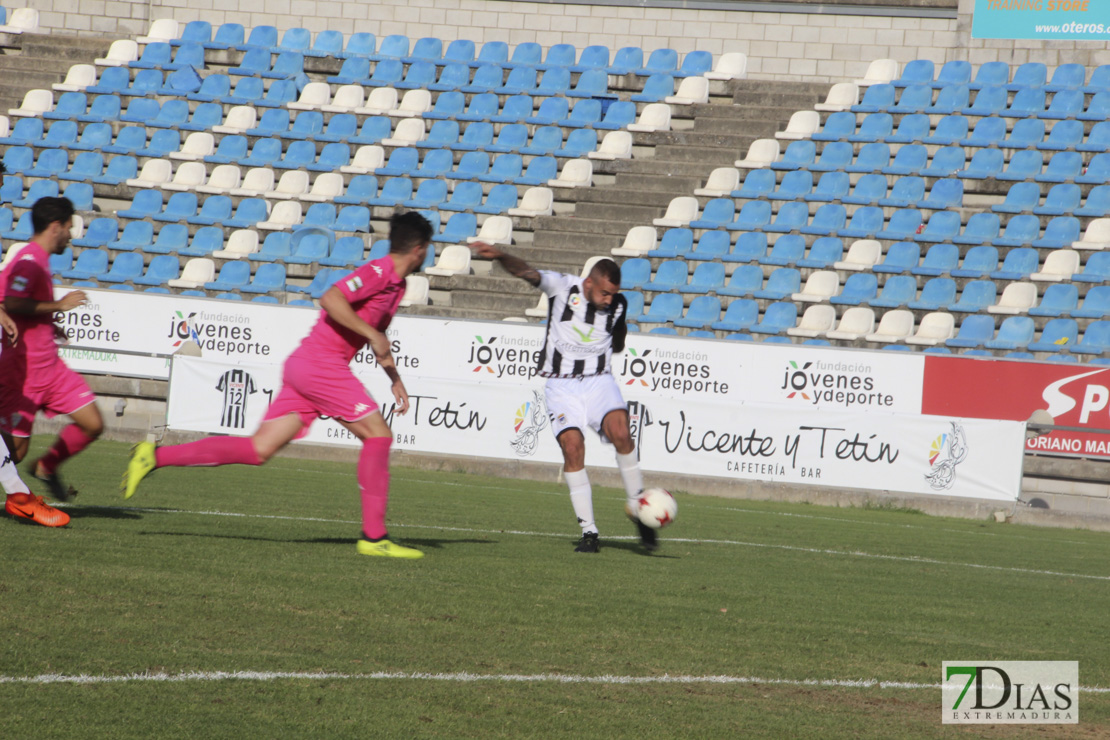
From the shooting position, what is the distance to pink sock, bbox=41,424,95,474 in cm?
767

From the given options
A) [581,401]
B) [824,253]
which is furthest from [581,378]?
[824,253]

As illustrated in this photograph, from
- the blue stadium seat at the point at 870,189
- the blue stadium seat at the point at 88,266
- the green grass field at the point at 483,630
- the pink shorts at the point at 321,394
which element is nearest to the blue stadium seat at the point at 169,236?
the blue stadium seat at the point at 88,266

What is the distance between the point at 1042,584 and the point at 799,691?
4.71 metres

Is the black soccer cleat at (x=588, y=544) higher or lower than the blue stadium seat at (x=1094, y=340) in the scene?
lower

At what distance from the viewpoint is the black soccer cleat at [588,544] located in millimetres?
8383

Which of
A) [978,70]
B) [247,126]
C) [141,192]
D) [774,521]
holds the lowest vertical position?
[774,521]

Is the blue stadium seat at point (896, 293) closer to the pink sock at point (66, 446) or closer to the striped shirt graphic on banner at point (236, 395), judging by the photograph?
the striped shirt graphic on banner at point (236, 395)

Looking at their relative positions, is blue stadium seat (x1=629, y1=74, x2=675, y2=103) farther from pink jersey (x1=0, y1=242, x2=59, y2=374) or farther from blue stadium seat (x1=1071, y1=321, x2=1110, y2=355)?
pink jersey (x1=0, y1=242, x2=59, y2=374)

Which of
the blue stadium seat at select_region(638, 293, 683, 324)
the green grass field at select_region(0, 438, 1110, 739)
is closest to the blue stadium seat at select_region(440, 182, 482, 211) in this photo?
the blue stadium seat at select_region(638, 293, 683, 324)

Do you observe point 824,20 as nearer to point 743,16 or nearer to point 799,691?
point 743,16

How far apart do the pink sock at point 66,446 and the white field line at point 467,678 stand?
4013mm

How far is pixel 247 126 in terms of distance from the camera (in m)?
24.9

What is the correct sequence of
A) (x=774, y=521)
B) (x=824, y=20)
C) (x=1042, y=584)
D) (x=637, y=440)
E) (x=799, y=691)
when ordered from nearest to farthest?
(x=799, y=691)
(x=1042, y=584)
(x=774, y=521)
(x=637, y=440)
(x=824, y=20)

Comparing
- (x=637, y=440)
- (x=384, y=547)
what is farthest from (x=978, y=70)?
(x=384, y=547)
